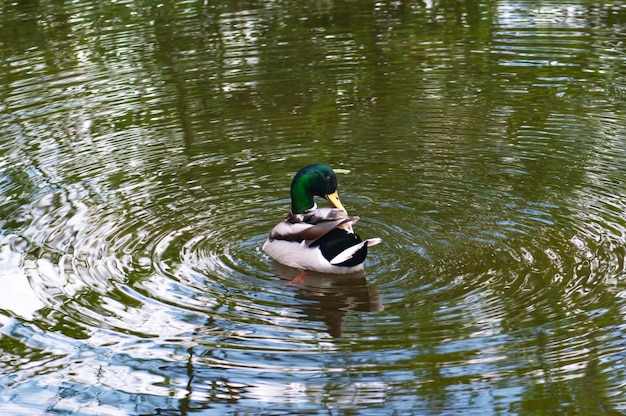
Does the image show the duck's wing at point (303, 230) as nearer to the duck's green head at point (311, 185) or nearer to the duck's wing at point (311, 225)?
the duck's wing at point (311, 225)

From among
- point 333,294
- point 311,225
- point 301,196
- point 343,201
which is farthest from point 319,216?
point 343,201

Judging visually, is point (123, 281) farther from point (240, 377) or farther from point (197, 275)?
point (240, 377)

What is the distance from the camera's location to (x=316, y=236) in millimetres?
6883

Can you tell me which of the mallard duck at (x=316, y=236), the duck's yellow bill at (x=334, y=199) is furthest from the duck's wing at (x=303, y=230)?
the duck's yellow bill at (x=334, y=199)

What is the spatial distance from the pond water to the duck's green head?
41 cm

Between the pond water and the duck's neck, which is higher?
the duck's neck

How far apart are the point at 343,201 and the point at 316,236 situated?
1.22m

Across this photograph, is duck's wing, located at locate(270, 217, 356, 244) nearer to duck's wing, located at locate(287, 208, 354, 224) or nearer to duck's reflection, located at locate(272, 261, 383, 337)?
duck's wing, located at locate(287, 208, 354, 224)

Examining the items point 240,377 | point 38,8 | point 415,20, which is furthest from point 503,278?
point 38,8

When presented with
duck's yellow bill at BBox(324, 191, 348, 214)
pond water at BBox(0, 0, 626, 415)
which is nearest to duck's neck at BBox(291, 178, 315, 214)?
duck's yellow bill at BBox(324, 191, 348, 214)

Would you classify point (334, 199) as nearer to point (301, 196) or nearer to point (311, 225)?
point (301, 196)

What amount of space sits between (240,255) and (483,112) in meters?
3.59

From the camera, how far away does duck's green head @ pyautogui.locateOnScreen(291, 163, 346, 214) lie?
730 centimetres

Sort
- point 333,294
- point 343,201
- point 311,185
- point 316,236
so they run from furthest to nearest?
point 343,201 < point 311,185 < point 316,236 < point 333,294
